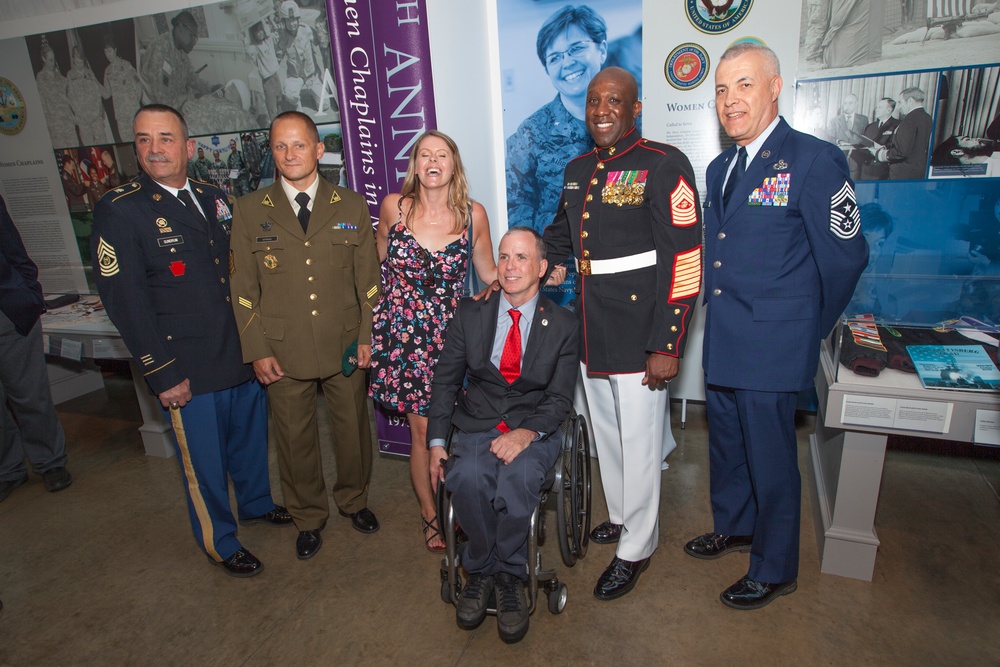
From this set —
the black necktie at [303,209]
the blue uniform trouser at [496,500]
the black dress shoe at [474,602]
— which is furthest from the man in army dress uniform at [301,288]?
the black dress shoe at [474,602]

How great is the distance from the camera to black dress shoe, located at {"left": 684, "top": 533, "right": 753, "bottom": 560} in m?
2.81

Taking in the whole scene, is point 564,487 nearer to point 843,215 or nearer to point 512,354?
point 512,354

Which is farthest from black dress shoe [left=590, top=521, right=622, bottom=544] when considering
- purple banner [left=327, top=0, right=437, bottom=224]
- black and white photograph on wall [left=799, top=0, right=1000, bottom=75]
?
black and white photograph on wall [left=799, top=0, right=1000, bottom=75]

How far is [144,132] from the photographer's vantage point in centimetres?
251

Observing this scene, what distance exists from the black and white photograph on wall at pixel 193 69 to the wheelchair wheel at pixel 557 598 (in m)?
3.65

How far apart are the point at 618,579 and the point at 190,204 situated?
7.93 ft

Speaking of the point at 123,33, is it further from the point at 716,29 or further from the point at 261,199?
the point at 716,29

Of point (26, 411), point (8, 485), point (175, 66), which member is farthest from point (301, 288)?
point (175, 66)

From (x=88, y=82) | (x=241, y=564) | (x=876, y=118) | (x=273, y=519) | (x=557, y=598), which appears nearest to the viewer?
(x=557, y=598)

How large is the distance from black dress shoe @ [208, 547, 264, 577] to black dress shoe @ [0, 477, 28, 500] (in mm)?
1833

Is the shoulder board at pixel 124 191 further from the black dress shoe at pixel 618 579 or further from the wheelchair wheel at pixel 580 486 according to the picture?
the black dress shoe at pixel 618 579

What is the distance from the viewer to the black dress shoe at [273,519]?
3.26 meters

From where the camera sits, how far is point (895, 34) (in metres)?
3.31

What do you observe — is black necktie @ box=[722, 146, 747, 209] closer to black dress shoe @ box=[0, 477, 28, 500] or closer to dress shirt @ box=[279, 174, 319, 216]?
dress shirt @ box=[279, 174, 319, 216]
